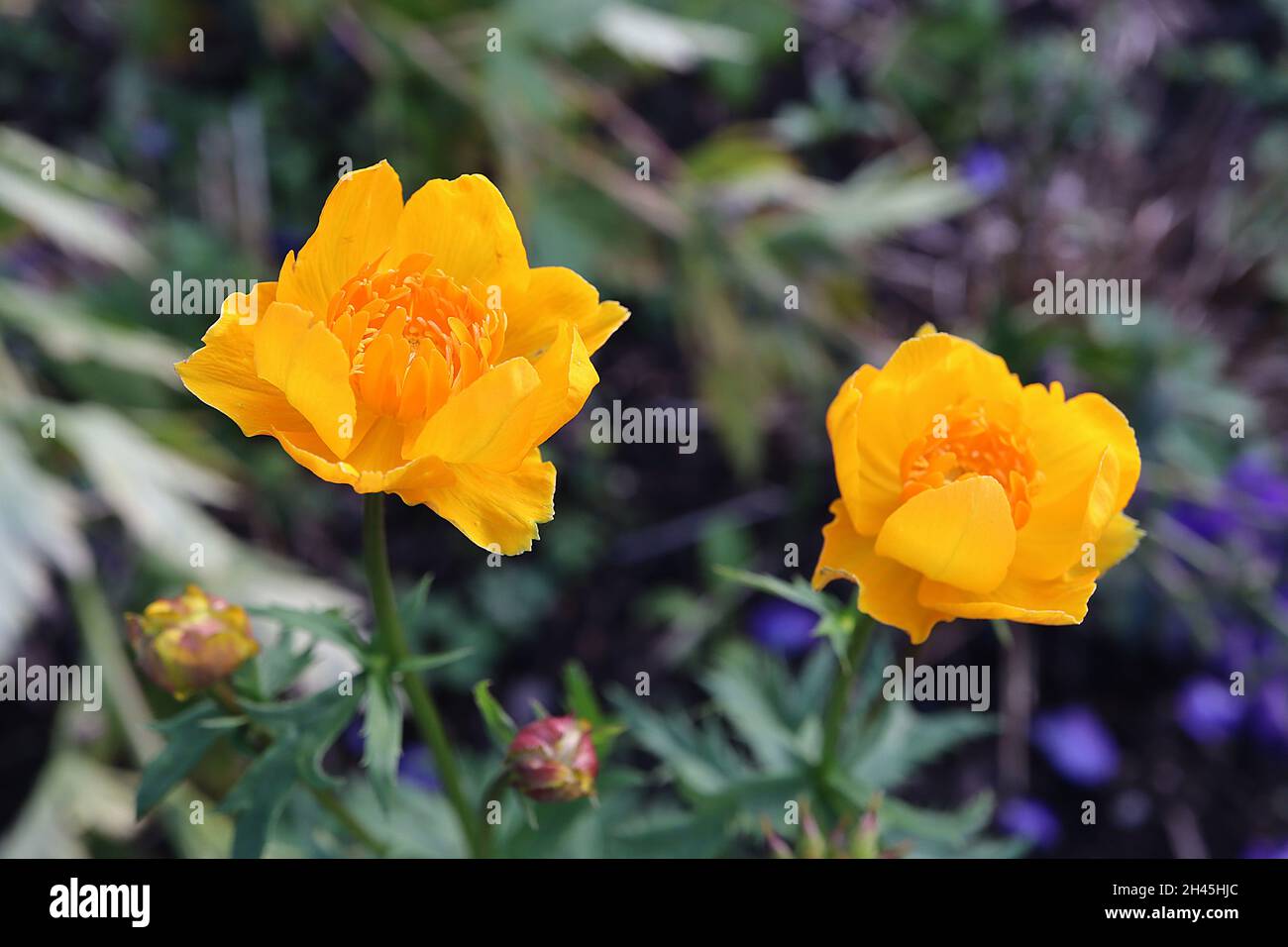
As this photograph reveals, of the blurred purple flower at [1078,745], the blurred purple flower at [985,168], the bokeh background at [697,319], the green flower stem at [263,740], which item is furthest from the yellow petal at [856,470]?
the blurred purple flower at [985,168]

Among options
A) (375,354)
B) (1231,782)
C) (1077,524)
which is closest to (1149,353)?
(1231,782)

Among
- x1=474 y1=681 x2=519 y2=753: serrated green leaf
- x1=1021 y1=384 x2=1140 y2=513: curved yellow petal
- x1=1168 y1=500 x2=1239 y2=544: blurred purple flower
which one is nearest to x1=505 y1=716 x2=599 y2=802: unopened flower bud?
x1=474 y1=681 x2=519 y2=753: serrated green leaf

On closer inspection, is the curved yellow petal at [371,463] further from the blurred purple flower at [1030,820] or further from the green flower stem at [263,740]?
the blurred purple flower at [1030,820]

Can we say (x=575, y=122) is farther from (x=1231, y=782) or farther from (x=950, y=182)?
(x=1231, y=782)

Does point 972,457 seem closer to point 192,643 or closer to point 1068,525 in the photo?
point 1068,525

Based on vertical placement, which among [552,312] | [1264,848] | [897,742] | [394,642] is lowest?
[1264,848]

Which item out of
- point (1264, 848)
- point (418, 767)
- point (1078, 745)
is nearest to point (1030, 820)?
point (1078, 745)

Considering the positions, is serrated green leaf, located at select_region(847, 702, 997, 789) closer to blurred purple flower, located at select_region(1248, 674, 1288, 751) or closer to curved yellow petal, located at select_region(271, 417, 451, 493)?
curved yellow petal, located at select_region(271, 417, 451, 493)
